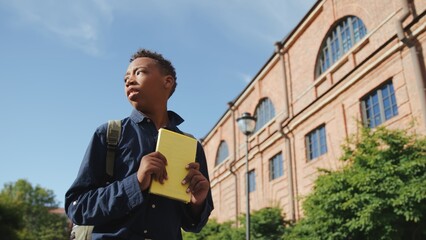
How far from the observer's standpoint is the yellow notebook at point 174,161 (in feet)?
5.20

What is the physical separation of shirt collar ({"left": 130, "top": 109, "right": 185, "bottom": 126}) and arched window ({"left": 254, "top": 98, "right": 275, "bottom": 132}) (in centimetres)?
1851

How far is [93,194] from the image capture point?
5.24ft

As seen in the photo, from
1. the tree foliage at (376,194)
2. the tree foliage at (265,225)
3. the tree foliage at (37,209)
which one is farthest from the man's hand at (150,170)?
the tree foliage at (37,209)

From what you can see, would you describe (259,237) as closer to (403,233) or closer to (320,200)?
(320,200)

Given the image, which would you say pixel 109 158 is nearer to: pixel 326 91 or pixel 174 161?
pixel 174 161

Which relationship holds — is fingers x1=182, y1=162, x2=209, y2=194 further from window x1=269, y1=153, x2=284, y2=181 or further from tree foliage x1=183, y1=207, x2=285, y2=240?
window x1=269, y1=153, x2=284, y2=181

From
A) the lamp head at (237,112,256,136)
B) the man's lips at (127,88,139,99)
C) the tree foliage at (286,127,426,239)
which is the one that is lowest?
the man's lips at (127,88,139,99)

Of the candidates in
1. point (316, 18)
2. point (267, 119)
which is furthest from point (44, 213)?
point (316, 18)

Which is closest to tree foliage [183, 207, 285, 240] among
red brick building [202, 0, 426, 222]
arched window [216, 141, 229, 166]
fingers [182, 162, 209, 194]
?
red brick building [202, 0, 426, 222]

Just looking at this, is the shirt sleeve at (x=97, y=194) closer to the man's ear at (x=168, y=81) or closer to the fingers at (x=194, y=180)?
the fingers at (x=194, y=180)

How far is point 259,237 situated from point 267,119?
768cm

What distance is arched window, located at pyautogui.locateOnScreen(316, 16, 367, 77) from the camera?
14469mm

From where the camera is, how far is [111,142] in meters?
1.74

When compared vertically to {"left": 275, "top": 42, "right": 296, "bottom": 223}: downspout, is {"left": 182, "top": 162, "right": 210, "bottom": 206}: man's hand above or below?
below
